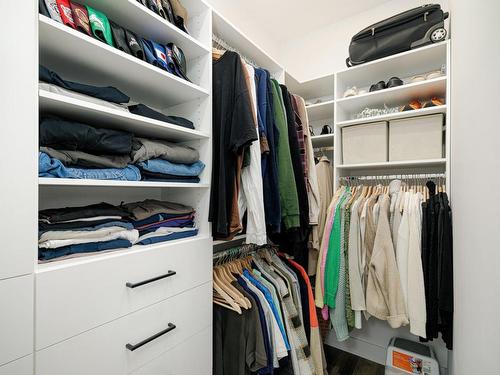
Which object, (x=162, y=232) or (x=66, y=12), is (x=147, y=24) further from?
(x=162, y=232)

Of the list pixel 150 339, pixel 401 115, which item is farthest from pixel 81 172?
pixel 401 115

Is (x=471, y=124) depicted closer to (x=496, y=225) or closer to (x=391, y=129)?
(x=496, y=225)

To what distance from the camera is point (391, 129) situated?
1643mm

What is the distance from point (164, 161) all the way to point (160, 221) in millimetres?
256

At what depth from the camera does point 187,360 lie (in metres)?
1.02

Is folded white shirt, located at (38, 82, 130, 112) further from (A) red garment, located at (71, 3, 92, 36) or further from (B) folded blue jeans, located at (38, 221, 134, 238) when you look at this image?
(B) folded blue jeans, located at (38, 221, 134, 238)

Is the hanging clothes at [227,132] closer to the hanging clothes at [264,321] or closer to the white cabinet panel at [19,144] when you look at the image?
the hanging clothes at [264,321]

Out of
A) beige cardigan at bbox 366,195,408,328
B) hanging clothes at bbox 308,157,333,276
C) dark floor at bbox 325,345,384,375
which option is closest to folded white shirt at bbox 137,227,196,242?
hanging clothes at bbox 308,157,333,276

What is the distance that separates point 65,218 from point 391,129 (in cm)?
184

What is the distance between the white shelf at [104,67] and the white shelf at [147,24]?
0.67 feet

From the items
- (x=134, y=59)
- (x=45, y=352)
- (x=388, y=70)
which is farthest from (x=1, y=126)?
(x=388, y=70)

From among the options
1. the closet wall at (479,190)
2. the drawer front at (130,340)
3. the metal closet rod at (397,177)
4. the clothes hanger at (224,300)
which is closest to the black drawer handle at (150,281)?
the drawer front at (130,340)

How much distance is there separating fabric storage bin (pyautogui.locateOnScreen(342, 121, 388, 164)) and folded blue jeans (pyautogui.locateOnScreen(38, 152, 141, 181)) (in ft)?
4.79

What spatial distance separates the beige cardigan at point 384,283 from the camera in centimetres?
138
